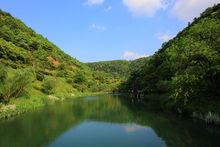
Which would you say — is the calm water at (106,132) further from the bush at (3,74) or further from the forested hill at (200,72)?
the bush at (3,74)

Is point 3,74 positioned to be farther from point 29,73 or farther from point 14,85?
point 29,73

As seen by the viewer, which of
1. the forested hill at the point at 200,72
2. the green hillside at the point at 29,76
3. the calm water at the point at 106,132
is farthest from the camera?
the green hillside at the point at 29,76

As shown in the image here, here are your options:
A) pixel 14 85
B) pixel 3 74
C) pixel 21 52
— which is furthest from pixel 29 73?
pixel 21 52

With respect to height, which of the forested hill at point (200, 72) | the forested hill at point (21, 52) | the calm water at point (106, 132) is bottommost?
the calm water at point (106, 132)

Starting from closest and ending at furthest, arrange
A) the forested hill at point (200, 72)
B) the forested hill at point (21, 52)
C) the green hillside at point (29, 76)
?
the forested hill at point (200, 72), the green hillside at point (29, 76), the forested hill at point (21, 52)

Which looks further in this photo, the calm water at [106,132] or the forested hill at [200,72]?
the forested hill at [200,72]

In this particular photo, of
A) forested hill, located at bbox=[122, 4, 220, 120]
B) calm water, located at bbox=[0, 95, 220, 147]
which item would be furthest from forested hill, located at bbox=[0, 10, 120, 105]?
forested hill, located at bbox=[122, 4, 220, 120]

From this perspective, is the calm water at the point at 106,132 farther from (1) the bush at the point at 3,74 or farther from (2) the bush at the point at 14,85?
(1) the bush at the point at 3,74

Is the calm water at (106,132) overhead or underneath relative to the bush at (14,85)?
underneath

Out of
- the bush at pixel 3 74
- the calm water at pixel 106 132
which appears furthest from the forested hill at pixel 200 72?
the bush at pixel 3 74

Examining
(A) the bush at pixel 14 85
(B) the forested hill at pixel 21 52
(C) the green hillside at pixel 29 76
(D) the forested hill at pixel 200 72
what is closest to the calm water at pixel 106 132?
(D) the forested hill at pixel 200 72

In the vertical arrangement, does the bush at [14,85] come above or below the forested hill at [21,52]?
below

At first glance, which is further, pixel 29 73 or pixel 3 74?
pixel 29 73

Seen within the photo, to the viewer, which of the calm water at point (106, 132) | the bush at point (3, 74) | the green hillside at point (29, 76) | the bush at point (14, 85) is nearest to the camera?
A: the calm water at point (106, 132)
